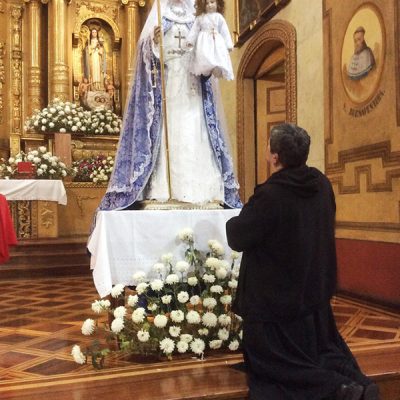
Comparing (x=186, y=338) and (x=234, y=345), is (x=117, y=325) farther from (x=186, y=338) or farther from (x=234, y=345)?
(x=234, y=345)

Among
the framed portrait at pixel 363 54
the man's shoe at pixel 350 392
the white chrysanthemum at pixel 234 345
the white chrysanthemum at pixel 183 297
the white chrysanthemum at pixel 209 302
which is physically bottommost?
the white chrysanthemum at pixel 234 345

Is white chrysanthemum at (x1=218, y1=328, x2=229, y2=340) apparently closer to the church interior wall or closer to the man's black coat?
the man's black coat

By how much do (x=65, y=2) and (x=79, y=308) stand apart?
7.55 metres

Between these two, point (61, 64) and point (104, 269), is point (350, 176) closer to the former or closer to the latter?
point (104, 269)

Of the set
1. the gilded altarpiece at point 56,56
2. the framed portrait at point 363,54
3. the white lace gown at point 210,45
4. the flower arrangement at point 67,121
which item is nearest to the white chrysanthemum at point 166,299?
the white lace gown at point 210,45

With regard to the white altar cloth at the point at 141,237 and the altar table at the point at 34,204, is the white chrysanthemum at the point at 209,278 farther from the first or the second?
the altar table at the point at 34,204

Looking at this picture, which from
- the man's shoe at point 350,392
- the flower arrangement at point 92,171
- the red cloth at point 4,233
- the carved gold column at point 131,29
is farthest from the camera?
the carved gold column at point 131,29

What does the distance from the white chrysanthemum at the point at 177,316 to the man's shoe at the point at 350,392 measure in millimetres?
905

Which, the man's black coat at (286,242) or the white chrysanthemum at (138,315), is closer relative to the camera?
the man's black coat at (286,242)

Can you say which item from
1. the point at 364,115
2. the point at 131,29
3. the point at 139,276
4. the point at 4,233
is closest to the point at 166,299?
the point at 139,276

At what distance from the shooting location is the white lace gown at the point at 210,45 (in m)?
3.18

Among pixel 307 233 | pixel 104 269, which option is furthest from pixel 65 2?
pixel 307 233

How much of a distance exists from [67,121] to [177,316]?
6477 millimetres

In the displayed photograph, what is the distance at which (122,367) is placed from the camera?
264 centimetres
